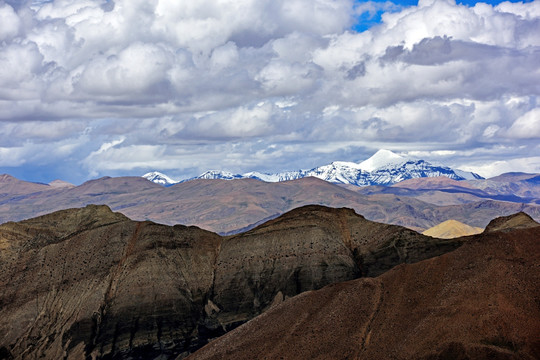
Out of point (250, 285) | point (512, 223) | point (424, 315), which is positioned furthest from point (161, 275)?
point (512, 223)

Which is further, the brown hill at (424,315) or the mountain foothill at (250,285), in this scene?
the mountain foothill at (250,285)

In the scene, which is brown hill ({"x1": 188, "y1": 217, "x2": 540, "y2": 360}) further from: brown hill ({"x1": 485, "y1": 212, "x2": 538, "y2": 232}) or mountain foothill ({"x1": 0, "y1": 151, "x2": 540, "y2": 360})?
brown hill ({"x1": 485, "y1": 212, "x2": 538, "y2": 232})

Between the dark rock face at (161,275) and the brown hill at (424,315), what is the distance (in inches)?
1035

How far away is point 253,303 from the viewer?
11275 centimetres

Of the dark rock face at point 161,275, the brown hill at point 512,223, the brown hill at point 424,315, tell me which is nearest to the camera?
the brown hill at point 424,315

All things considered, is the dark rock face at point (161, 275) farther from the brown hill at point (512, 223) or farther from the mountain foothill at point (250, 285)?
the brown hill at point (512, 223)

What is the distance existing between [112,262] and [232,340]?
37.4m

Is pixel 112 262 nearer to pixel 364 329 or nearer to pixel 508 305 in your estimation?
pixel 364 329

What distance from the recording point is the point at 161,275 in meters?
111

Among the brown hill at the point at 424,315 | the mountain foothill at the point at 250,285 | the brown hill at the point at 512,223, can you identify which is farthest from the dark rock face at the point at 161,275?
the brown hill at the point at 424,315

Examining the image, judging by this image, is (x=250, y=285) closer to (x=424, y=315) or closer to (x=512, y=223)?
(x=512, y=223)

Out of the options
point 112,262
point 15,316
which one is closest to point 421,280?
point 112,262

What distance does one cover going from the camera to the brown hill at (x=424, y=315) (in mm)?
66375

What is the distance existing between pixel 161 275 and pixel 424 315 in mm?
51007
